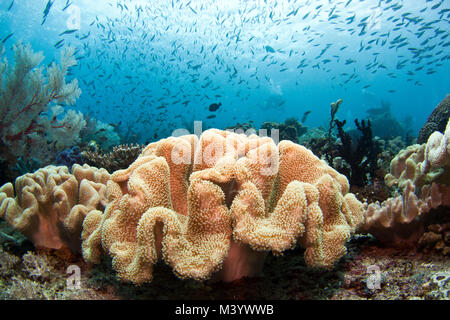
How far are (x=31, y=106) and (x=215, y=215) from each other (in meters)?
6.62

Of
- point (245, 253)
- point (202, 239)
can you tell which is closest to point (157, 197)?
point (202, 239)

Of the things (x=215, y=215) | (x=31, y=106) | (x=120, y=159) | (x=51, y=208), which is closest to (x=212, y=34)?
(x=31, y=106)

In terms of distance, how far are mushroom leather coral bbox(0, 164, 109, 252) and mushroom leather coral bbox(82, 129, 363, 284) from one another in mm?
473

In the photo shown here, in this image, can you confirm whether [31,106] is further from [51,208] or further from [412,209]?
[412,209]

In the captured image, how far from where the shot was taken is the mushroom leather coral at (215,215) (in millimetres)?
1488

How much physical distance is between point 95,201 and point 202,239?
154 centimetres

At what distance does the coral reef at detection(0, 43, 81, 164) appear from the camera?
5.48m

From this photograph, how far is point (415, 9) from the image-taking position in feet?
102

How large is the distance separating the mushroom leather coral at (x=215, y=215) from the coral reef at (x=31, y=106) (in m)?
5.24

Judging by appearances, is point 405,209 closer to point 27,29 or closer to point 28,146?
point 28,146

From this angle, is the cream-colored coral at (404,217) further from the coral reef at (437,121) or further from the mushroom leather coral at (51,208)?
the coral reef at (437,121)

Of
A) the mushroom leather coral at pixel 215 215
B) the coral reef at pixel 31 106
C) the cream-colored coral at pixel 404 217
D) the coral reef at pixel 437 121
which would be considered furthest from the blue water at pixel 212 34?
the cream-colored coral at pixel 404 217

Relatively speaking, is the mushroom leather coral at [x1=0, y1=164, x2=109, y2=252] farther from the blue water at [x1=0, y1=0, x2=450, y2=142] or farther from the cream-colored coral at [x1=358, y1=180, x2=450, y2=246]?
the blue water at [x1=0, y1=0, x2=450, y2=142]

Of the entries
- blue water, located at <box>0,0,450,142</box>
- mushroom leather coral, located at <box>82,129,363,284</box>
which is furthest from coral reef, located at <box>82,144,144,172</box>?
blue water, located at <box>0,0,450,142</box>
